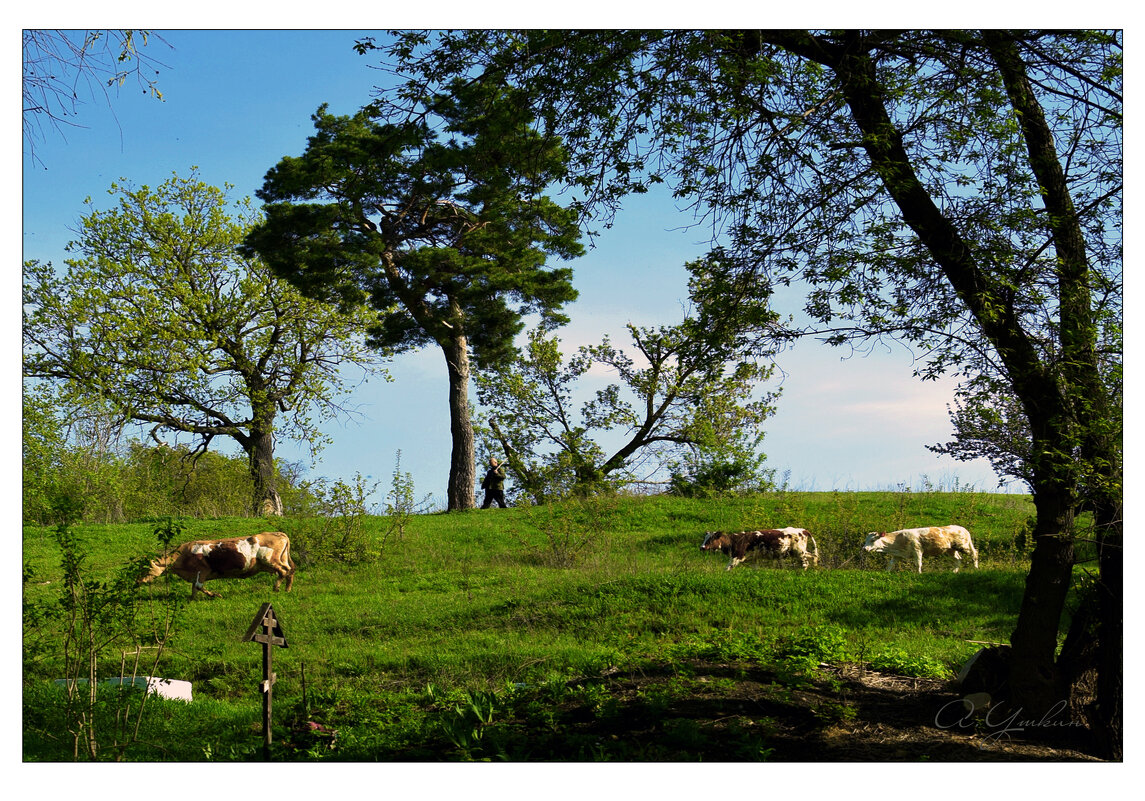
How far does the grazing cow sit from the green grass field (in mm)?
233

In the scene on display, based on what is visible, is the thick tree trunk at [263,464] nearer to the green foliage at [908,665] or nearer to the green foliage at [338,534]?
the green foliage at [338,534]

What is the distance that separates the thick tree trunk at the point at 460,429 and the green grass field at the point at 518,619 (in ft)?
11.2

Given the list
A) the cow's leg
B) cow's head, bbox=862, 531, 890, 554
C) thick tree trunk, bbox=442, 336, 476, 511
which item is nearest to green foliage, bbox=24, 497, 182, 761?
the cow's leg

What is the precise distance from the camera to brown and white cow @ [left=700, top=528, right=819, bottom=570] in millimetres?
11445

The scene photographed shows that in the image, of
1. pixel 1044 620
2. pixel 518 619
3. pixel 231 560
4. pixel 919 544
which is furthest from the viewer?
pixel 231 560

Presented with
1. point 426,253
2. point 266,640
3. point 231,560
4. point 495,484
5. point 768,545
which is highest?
point 426,253

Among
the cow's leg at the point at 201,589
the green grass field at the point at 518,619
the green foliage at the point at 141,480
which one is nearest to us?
the green grass field at the point at 518,619


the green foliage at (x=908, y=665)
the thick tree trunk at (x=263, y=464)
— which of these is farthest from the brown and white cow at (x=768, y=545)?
the thick tree trunk at (x=263, y=464)

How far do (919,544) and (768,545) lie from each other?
188 cm

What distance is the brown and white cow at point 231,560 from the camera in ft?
36.6

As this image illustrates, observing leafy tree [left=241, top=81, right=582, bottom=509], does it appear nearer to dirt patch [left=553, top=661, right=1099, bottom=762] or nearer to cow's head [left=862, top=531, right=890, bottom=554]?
cow's head [left=862, top=531, right=890, bottom=554]

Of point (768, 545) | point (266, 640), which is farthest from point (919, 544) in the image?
point (266, 640)

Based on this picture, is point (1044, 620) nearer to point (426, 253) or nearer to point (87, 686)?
point (87, 686)

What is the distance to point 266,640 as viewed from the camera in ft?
17.7
